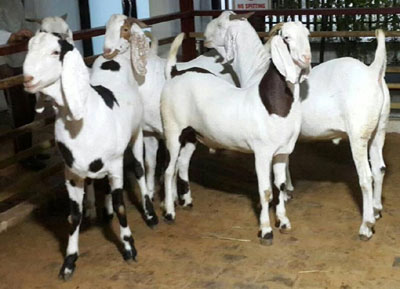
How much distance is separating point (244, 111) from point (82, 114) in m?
1.18

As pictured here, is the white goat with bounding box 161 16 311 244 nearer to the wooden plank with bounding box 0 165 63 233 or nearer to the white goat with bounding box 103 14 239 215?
the white goat with bounding box 103 14 239 215

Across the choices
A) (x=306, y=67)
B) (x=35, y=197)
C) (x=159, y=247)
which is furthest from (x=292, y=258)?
(x=35, y=197)

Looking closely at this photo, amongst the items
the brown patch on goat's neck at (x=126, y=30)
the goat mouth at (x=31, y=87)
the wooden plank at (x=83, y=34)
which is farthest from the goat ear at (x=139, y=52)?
the goat mouth at (x=31, y=87)

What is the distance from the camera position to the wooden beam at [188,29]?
7.06 m

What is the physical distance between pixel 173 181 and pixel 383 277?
190 cm

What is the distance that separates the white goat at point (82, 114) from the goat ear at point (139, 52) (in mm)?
109

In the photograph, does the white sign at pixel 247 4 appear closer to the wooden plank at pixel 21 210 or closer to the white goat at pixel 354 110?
the white goat at pixel 354 110

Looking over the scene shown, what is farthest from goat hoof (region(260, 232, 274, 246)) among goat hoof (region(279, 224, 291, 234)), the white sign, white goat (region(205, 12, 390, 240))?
the white sign

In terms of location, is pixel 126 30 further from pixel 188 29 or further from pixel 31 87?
pixel 188 29

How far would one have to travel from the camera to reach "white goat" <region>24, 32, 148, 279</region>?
354 cm

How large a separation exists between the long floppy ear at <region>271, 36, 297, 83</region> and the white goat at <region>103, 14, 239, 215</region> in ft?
3.20

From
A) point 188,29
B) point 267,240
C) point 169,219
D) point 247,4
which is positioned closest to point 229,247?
point 267,240

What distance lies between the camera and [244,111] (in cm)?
435

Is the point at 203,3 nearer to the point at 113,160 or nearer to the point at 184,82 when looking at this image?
the point at 184,82
